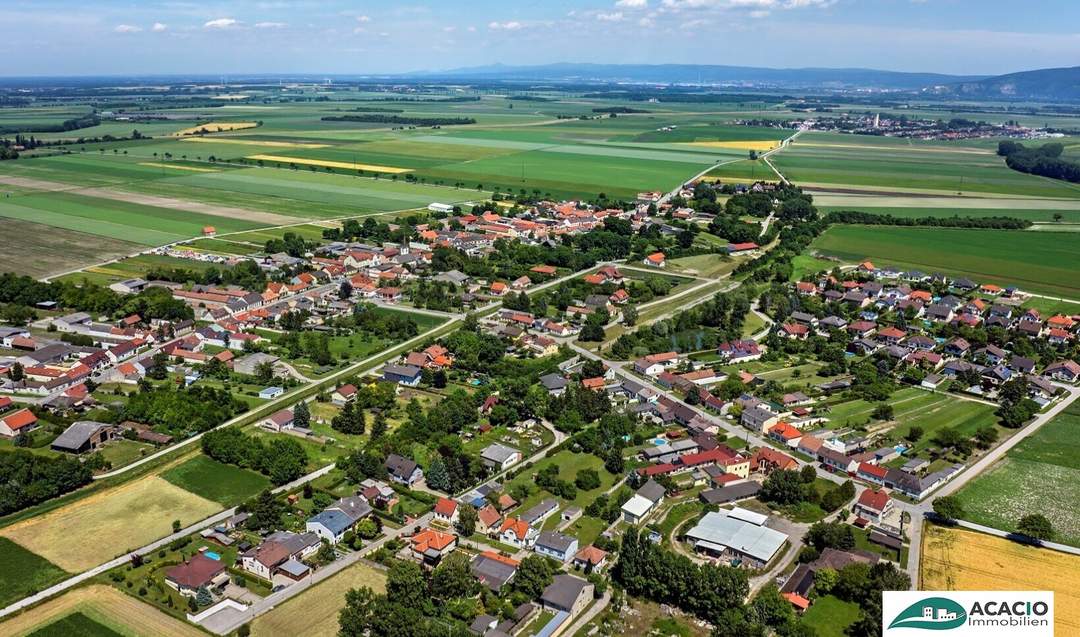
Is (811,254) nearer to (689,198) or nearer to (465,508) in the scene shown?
(689,198)

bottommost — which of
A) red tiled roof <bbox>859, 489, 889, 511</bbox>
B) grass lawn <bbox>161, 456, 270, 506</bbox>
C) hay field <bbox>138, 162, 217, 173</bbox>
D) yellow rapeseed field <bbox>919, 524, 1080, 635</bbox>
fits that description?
yellow rapeseed field <bbox>919, 524, 1080, 635</bbox>

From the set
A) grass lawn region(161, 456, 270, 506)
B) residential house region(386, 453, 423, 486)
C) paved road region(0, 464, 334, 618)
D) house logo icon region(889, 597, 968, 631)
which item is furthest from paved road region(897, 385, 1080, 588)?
grass lawn region(161, 456, 270, 506)

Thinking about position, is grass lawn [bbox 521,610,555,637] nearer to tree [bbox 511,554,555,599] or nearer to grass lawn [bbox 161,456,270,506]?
tree [bbox 511,554,555,599]

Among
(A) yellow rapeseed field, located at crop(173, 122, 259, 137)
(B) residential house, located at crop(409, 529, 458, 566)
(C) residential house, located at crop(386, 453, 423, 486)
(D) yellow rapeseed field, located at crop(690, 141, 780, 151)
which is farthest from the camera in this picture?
(A) yellow rapeseed field, located at crop(173, 122, 259, 137)

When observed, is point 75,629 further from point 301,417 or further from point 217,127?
point 217,127

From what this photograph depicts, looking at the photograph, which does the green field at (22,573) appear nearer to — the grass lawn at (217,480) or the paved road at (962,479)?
the grass lawn at (217,480)

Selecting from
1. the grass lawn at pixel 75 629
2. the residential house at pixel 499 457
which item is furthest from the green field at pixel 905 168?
the grass lawn at pixel 75 629
